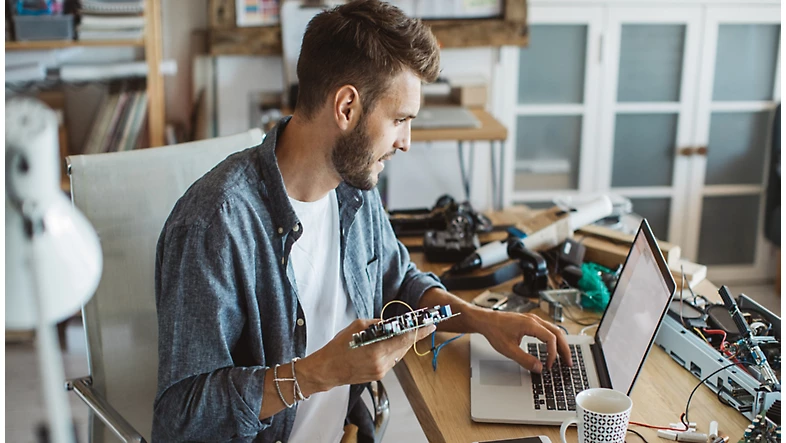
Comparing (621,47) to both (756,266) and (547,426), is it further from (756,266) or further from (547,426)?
(547,426)

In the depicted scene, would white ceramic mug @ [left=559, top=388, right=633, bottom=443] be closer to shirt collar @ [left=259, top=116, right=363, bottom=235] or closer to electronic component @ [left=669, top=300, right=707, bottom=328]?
electronic component @ [left=669, top=300, right=707, bottom=328]

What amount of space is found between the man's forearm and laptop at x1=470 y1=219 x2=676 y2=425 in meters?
0.05

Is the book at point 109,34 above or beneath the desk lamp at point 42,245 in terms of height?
above

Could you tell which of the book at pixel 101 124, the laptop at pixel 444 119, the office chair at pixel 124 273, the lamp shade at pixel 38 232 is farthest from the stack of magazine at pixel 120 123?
the lamp shade at pixel 38 232

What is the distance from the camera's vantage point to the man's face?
50.9 inches

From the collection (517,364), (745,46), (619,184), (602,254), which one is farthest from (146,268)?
(745,46)

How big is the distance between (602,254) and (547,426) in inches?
29.0

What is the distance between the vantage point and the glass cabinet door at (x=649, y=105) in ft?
11.2

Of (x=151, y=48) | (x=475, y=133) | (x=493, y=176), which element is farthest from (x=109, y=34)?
(x=493, y=176)

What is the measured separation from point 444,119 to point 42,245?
2.55 m

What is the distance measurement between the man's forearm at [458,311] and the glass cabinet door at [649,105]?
221 cm

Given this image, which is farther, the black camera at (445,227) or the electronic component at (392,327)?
the black camera at (445,227)

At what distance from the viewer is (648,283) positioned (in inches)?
48.7

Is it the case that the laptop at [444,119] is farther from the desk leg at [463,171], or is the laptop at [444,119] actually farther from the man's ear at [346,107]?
the man's ear at [346,107]
